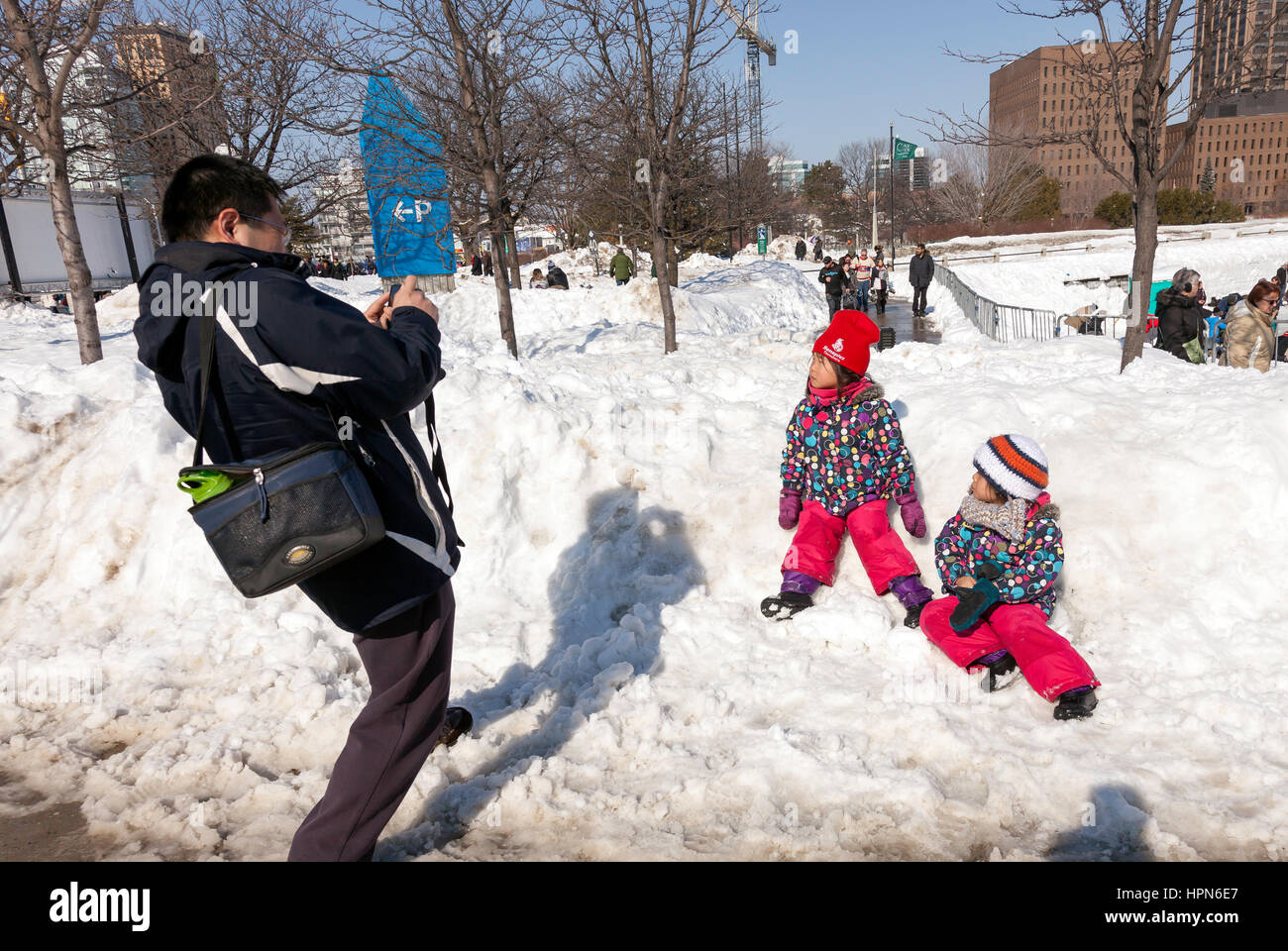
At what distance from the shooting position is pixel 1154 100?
21.2ft

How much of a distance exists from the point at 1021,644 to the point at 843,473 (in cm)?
128

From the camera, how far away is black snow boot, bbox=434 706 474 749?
3396 mm

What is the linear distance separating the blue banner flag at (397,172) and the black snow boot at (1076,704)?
8628 millimetres

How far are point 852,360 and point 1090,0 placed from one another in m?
4.57

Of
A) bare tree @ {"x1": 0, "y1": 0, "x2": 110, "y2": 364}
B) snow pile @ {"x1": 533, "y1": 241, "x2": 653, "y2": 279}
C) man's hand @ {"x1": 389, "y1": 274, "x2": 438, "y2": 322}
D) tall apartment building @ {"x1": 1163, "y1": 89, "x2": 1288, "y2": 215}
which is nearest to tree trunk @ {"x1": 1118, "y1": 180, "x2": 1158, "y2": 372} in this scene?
man's hand @ {"x1": 389, "y1": 274, "x2": 438, "y2": 322}

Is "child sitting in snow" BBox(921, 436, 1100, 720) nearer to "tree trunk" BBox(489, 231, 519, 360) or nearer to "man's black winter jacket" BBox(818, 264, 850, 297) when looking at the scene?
"tree trunk" BBox(489, 231, 519, 360)

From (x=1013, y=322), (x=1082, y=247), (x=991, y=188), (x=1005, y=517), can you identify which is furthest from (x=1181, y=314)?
(x=991, y=188)

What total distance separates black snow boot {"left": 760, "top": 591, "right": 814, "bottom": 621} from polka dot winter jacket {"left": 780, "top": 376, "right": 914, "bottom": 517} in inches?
21.2

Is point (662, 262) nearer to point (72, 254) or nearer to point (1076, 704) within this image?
point (72, 254)

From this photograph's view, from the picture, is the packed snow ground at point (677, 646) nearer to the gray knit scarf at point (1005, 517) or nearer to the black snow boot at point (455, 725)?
the black snow boot at point (455, 725)

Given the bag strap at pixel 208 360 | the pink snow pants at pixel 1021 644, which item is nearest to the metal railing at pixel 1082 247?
the pink snow pants at pixel 1021 644

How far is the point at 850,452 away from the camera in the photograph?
443 centimetres
